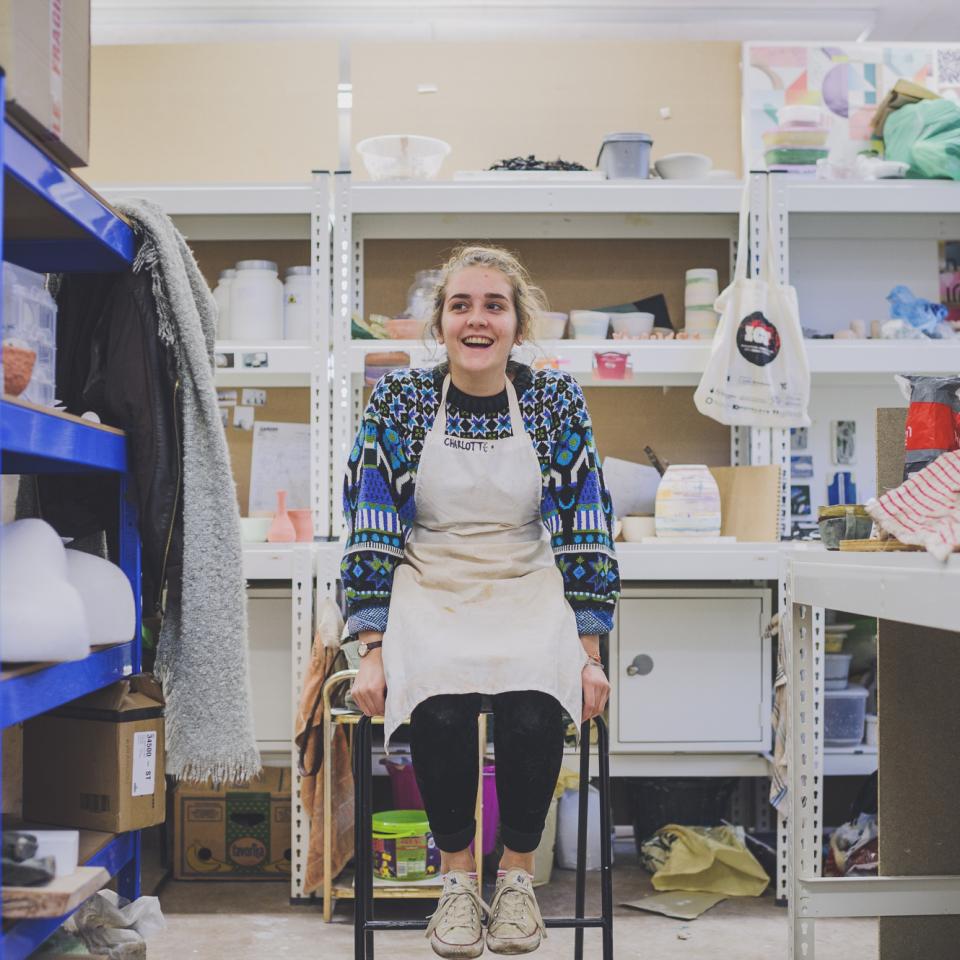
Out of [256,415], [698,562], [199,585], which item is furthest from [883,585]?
[256,415]

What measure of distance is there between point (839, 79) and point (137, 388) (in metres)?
2.69

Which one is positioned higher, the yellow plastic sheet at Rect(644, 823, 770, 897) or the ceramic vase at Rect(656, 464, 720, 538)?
the ceramic vase at Rect(656, 464, 720, 538)

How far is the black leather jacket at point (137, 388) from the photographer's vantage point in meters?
1.74

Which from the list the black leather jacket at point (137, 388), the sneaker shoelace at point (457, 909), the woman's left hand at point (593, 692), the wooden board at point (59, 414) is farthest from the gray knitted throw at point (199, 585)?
the woman's left hand at point (593, 692)

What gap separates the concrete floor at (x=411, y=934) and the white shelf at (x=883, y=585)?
0.99m

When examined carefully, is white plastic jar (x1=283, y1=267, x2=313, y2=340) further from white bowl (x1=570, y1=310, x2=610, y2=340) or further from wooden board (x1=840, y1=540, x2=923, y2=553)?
wooden board (x1=840, y1=540, x2=923, y2=553)

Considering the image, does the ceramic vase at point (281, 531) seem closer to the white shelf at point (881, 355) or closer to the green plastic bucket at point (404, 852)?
the green plastic bucket at point (404, 852)

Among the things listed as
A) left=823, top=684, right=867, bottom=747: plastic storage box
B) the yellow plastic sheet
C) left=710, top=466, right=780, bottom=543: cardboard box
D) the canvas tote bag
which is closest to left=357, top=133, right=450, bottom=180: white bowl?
the canvas tote bag

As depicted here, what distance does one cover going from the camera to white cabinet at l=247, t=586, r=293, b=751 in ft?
9.59

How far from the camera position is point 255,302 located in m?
3.11

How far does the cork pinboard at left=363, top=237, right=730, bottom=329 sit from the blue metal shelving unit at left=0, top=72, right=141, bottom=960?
1719 millimetres

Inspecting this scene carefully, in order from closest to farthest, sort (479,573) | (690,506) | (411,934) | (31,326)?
1. (31,326)
2. (479,573)
3. (411,934)
4. (690,506)

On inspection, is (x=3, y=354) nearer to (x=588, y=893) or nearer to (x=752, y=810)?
(x=588, y=893)

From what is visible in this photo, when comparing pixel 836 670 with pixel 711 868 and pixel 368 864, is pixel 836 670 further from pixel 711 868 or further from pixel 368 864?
pixel 368 864
